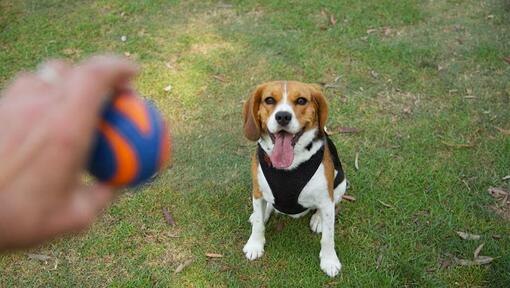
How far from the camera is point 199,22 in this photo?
25.0 feet

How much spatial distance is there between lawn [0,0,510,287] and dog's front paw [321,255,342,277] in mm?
75

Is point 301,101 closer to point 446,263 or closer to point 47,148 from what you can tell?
point 446,263

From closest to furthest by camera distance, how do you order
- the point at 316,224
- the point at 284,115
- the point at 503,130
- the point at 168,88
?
1. the point at 284,115
2. the point at 316,224
3. the point at 503,130
4. the point at 168,88

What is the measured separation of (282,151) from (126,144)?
2410mm

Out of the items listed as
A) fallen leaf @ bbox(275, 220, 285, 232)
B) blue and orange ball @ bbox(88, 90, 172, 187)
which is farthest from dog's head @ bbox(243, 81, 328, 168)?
blue and orange ball @ bbox(88, 90, 172, 187)

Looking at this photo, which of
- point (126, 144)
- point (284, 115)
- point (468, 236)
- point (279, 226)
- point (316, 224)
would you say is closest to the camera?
point (126, 144)

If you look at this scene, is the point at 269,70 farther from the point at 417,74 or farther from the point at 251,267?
the point at 251,267

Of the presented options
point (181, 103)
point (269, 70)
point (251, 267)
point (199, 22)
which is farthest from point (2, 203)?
point (199, 22)

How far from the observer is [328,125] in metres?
5.66

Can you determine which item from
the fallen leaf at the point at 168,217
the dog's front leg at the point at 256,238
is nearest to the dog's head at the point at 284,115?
the dog's front leg at the point at 256,238

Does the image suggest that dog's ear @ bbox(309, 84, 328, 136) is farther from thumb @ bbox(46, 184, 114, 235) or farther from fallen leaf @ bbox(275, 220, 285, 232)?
thumb @ bbox(46, 184, 114, 235)

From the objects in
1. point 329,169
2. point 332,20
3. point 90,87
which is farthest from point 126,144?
point 332,20

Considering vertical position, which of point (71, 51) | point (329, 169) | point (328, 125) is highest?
point (329, 169)

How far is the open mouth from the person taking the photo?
3660 millimetres
